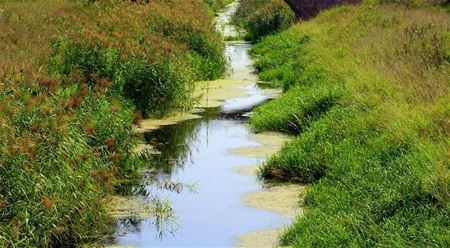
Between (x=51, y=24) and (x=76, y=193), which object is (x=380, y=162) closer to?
(x=76, y=193)

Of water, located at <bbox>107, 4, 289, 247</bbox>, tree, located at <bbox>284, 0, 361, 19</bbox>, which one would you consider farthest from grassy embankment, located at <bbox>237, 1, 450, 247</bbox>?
tree, located at <bbox>284, 0, 361, 19</bbox>

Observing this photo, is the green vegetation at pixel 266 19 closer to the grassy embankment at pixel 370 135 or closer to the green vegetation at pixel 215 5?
the green vegetation at pixel 215 5

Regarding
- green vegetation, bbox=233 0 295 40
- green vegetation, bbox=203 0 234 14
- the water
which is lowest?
green vegetation, bbox=203 0 234 14

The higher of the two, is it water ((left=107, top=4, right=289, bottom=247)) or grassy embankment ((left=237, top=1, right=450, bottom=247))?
grassy embankment ((left=237, top=1, right=450, bottom=247))

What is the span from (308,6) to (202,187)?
21.4 m

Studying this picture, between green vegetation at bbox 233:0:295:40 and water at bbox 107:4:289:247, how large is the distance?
15387 millimetres

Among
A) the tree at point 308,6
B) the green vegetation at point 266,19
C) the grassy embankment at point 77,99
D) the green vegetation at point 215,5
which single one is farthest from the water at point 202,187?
the green vegetation at point 215,5

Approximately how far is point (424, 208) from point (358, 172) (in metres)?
1.98

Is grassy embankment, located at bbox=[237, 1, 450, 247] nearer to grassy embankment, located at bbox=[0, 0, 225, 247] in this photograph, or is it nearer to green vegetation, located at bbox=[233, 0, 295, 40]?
grassy embankment, located at bbox=[0, 0, 225, 247]

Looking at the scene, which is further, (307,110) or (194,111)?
(194,111)

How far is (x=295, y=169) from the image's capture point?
10594 millimetres

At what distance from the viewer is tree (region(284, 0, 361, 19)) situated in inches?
1212

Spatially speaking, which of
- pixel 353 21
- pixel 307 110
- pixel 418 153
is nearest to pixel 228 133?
pixel 307 110

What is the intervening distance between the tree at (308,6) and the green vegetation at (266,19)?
1.76 feet
